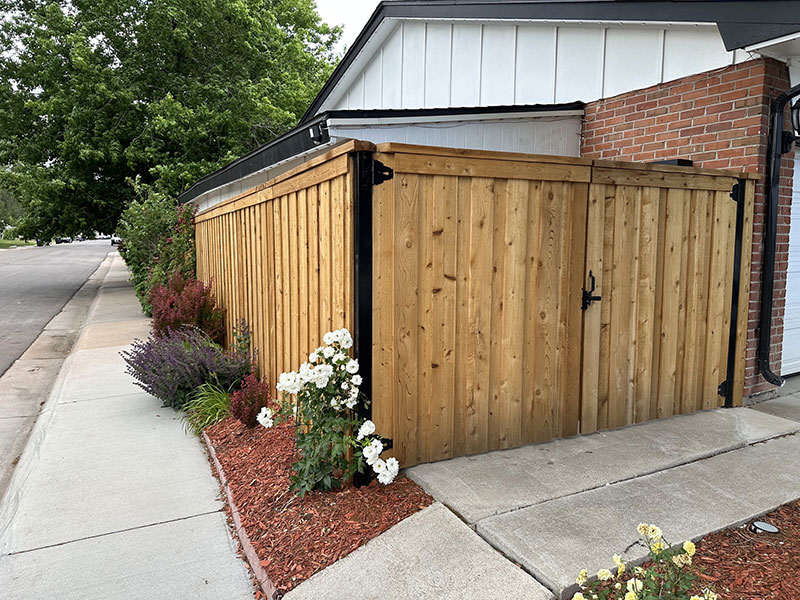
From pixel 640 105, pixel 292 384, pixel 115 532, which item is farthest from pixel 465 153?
pixel 640 105

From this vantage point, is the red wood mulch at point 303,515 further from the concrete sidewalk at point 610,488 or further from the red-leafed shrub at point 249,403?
the red-leafed shrub at point 249,403

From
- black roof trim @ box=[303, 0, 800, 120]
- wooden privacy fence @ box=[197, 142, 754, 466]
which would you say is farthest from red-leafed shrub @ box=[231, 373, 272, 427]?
black roof trim @ box=[303, 0, 800, 120]

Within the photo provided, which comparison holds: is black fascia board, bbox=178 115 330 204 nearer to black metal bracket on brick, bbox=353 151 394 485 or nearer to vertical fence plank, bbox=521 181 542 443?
black metal bracket on brick, bbox=353 151 394 485

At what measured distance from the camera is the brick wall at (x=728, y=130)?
4.87 m

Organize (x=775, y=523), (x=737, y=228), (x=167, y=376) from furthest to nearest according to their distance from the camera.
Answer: (x=167, y=376) < (x=737, y=228) < (x=775, y=523)

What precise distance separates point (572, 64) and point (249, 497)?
5607mm

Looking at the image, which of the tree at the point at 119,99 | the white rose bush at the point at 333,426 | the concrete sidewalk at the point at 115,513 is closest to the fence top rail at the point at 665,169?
the white rose bush at the point at 333,426

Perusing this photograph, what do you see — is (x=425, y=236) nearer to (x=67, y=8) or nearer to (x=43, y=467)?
(x=43, y=467)

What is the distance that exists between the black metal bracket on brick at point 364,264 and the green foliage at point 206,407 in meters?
2.14

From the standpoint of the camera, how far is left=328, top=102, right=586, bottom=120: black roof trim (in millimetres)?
4883

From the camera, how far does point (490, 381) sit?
3859 mm

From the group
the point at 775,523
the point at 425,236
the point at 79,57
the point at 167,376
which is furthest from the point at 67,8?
the point at 775,523

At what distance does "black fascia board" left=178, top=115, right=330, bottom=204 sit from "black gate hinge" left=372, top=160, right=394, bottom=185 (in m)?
1.70

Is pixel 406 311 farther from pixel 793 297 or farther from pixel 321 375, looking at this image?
pixel 793 297
